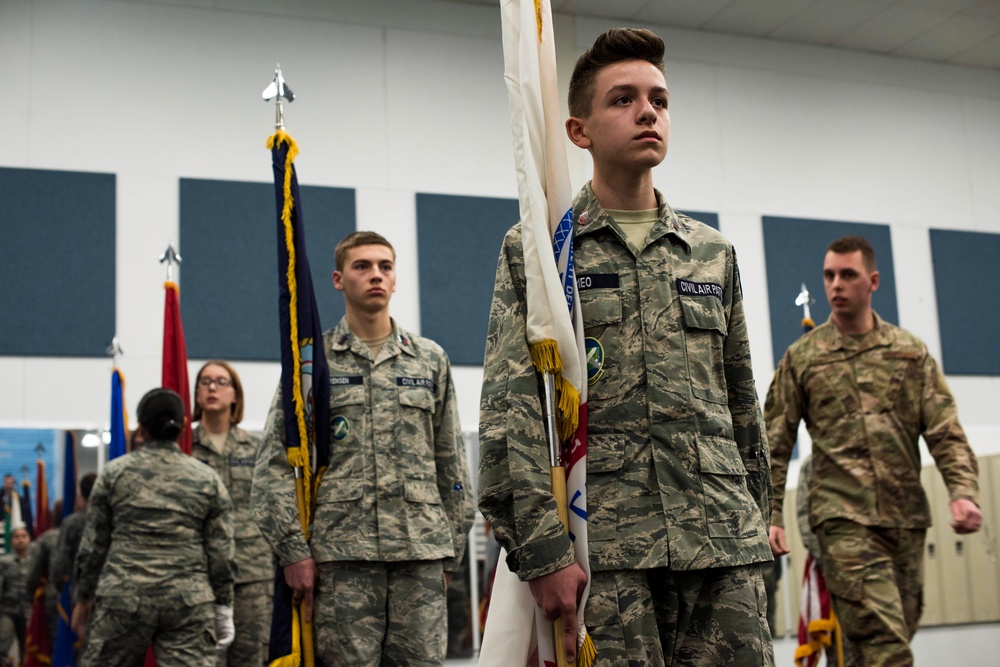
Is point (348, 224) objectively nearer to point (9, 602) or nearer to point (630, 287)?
point (9, 602)

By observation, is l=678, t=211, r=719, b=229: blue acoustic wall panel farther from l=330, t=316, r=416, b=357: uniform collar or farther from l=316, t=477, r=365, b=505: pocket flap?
l=316, t=477, r=365, b=505: pocket flap

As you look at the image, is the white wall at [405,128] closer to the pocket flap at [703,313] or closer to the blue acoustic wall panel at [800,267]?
the blue acoustic wall panel at [800,267]

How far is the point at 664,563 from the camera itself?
2.12 meters

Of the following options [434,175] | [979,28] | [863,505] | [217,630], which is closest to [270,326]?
[434,175]

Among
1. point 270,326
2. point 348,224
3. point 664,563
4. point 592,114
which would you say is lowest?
point 664,563

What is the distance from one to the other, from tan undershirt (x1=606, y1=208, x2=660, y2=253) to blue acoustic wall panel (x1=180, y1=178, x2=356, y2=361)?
19.8ft

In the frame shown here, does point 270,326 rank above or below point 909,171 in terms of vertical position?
below

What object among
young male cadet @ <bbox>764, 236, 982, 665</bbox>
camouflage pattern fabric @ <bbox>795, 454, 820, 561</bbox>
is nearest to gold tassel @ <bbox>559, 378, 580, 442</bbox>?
young male cadet @ <bbox>764, 236, 982, 665</bbox>

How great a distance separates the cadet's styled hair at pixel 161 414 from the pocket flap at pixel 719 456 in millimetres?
3351

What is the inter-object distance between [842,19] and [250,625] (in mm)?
7440

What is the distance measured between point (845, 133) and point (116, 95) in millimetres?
6356

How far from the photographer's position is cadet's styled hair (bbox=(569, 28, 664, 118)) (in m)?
2.37

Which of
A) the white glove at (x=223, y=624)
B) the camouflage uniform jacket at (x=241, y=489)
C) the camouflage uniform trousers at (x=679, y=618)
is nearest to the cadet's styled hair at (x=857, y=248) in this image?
the camouflage uniform trousers at (x=679, y=618)

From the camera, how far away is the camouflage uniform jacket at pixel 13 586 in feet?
23.4
